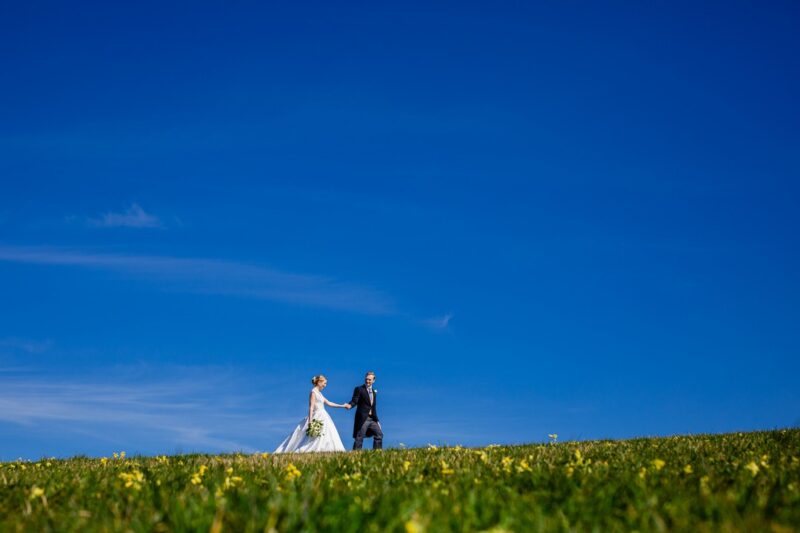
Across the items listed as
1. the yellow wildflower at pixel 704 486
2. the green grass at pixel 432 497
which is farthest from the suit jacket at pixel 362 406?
the yellow wildflower at pixel 704 486

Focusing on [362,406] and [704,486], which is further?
[362,406]

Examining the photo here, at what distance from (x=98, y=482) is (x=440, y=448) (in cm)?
686

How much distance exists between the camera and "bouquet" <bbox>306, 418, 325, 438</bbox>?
22484 mm

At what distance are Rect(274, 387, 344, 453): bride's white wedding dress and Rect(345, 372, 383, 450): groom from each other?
868 millimetres

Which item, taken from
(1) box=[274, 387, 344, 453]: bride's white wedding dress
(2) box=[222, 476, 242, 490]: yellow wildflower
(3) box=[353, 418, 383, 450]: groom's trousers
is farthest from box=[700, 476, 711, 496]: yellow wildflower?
(1) box=[274, 387, 344, 453]: bride's white wedding dress

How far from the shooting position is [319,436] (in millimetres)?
22516

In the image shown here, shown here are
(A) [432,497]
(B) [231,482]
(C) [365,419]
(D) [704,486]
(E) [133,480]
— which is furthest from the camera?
(C) [365,419]

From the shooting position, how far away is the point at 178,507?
5922 mm

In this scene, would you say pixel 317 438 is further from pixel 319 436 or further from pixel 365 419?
pixel 365 419

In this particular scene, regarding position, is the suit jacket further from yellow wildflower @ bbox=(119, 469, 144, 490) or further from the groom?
yellow wildflower @ bbox=(119, 469, 144, 490)

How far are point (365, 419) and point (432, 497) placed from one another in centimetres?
1587

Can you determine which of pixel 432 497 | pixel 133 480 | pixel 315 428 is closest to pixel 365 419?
pixel 315 428

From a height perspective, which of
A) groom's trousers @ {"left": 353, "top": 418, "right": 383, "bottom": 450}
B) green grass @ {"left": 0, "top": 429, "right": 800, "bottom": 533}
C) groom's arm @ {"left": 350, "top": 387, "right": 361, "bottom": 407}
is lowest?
green grass @ {"left": 0, "top": 429, "right": 800, "bottom": 533}

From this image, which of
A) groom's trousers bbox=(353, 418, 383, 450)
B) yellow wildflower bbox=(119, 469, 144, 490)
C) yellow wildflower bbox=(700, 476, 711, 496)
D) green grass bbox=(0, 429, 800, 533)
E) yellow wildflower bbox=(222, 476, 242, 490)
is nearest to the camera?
green grass bbox=(0, 429, 800, 533)
